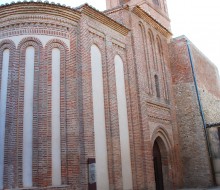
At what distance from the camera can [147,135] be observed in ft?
37.1

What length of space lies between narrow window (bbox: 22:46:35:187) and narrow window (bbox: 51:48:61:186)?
67cm

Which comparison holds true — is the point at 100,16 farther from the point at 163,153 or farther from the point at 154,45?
the point at 163,153

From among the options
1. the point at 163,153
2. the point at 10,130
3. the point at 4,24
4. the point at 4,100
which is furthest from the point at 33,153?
the point at 163,153

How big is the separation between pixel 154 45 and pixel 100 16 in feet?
13.8

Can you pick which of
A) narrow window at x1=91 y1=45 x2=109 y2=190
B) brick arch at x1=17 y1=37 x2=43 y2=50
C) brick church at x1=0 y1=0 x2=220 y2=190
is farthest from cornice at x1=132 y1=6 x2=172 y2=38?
brick arch at x1=17 y1=37 x2=43 y2=50

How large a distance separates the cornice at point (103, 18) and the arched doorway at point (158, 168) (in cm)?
528

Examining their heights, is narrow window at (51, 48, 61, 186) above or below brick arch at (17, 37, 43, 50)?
below

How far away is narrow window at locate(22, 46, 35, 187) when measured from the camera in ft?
27.2

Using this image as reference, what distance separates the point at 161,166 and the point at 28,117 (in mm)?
6810

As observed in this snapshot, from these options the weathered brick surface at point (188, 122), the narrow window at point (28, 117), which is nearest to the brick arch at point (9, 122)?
the narrow window at point (28, 117)

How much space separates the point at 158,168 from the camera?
12797 mm

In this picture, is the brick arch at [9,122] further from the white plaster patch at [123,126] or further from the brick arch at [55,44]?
the white plaster patch at [123,126]

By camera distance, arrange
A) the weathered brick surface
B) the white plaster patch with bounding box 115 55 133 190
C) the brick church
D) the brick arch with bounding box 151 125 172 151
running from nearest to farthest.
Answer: the brick church
the white plaster patch with bounding box 115 55 133 190
the brick arch with bounding box 151 125 172 151
the weathered brick surface

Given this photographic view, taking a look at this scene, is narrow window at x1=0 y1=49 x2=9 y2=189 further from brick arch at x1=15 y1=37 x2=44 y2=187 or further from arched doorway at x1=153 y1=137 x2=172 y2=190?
arched doorway at x1=153 y1=137 x2=172 y2=190
